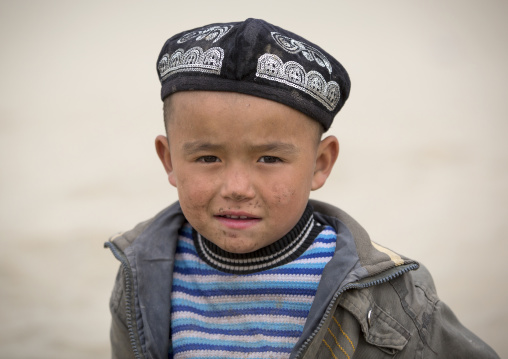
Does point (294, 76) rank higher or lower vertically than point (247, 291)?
higher

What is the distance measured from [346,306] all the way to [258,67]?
700mm

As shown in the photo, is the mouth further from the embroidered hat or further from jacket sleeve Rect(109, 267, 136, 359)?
jacket sleeve Rect(109, 267, 136, 359)

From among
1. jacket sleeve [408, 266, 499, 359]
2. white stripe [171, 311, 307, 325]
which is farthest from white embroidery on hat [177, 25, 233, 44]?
jacket sleeve [408, 266, 499, 359]

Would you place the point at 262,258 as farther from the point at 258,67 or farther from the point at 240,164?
the point at 258,67

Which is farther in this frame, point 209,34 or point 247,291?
point 247,291

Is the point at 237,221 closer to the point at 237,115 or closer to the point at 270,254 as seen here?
the point at 270,254

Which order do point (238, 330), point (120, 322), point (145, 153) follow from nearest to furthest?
1. point (238, 330)
2. point (120, 322)
3. point (145, 153)

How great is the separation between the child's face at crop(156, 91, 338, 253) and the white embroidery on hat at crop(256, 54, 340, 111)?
0.07 m

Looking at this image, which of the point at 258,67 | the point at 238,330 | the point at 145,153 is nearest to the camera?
the point at 258,67

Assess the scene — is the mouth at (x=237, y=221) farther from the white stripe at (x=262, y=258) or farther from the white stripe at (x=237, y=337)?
the white stripe at (x=237, y=337)

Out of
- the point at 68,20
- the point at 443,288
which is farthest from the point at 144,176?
the point at 443,288

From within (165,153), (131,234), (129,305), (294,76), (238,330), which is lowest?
(238,330)

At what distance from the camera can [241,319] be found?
1.87m

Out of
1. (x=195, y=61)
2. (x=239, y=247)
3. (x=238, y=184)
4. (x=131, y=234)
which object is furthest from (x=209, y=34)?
(x=131, y=234)
